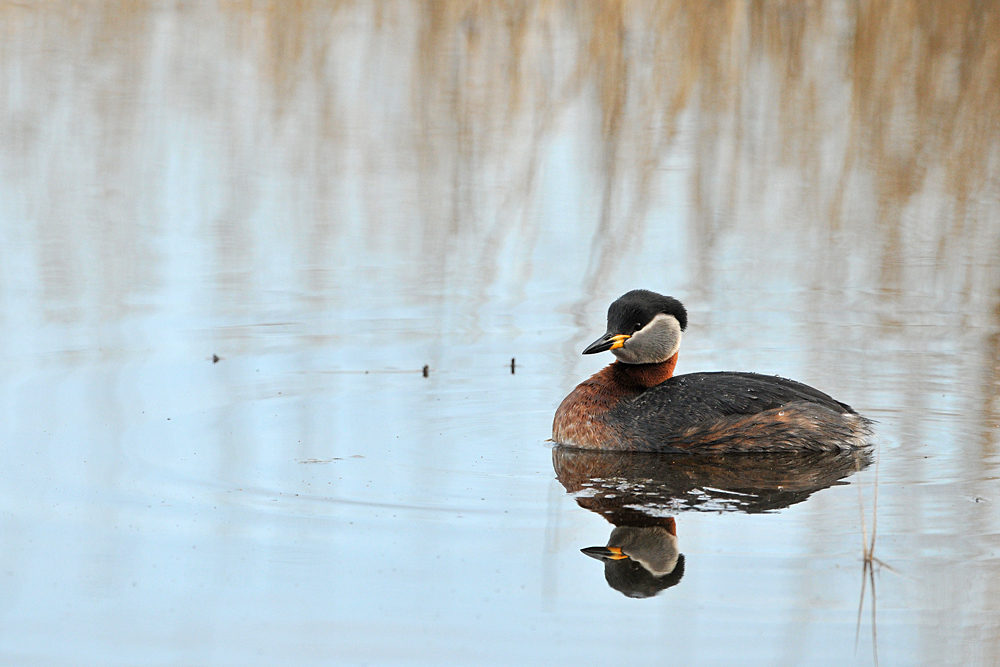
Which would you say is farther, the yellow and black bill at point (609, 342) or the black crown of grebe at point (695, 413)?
the yellow and black bill at point (609, 342)

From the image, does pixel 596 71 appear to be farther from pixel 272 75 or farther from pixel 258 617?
pixel 258 617

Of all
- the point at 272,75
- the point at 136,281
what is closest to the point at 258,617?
the point at 136,281

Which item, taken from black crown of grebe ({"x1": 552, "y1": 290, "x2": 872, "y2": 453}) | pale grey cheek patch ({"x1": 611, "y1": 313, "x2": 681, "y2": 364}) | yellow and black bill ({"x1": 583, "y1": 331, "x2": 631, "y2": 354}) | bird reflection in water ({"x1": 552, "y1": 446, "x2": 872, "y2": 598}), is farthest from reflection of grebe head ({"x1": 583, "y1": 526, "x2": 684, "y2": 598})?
pale grey cheek patch ({"x1": 611, "y1": 313, "x2": 681, "y2": 364})

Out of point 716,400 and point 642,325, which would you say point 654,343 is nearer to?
point 642,325

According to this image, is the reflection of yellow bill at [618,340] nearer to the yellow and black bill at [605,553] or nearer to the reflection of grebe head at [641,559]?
the reflection of grebe head at [641,559]

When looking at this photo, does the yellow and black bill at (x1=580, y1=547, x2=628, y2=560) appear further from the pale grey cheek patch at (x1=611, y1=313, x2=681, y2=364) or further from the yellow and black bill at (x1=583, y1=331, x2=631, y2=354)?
the pale grey cheek patch at (x1=611, y1=313, x2=681, y2=364)

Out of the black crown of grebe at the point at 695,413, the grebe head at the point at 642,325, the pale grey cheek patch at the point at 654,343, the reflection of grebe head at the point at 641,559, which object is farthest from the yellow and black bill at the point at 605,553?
the pale grey cheek patch at the point at 654,343

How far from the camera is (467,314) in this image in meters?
7.62

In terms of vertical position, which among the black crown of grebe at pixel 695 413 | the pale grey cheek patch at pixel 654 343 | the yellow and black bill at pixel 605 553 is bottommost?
the yellow and black bill at pixel 605 553

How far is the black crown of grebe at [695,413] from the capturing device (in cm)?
586

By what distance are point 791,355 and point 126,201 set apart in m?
4.90

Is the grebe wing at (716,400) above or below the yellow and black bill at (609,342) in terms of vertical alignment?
below

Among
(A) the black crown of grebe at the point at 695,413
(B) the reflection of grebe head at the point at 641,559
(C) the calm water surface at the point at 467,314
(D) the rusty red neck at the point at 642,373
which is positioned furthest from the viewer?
(D) the rusty red neck at the point at 642,373

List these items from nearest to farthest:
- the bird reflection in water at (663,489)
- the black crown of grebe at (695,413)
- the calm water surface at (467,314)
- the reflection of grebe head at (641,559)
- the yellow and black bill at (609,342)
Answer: the calm water surface at (467,314), the reflection of grebe head at (641,559), the bird reflection in water at (663,489), the black crown of grebe at (695,413), the yellow and black bill at (609,342)
